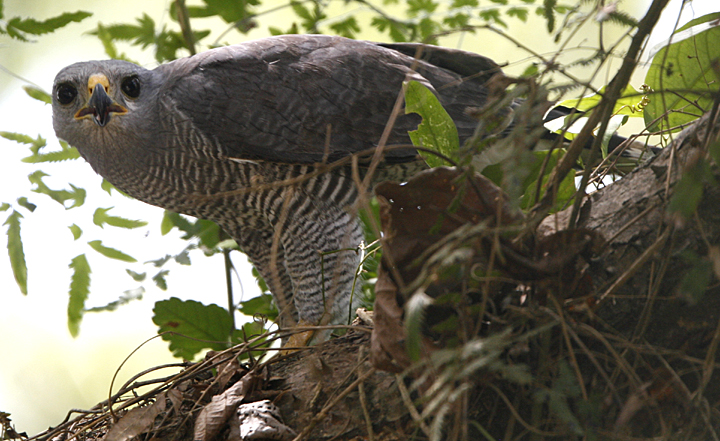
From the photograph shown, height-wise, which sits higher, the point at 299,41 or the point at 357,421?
A: the point at 299,41

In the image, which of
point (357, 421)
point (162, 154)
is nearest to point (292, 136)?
point (162, 154)

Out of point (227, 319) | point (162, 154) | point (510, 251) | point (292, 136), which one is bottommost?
point (227, 319)

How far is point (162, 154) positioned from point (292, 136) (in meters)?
0.57

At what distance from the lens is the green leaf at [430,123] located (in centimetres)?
141

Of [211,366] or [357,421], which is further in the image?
[211,366]

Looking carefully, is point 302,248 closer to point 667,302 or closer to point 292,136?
point 292,136

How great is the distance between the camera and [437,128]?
1.42m

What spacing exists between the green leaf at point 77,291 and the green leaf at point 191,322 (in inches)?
11.9

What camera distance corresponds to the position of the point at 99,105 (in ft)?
7.89

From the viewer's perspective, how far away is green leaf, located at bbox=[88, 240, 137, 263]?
2.20 metres

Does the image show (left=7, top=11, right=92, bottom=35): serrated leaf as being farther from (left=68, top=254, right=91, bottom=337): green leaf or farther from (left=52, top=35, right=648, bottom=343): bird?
(left=68, top=254, right=91, bottom=337): green leaf

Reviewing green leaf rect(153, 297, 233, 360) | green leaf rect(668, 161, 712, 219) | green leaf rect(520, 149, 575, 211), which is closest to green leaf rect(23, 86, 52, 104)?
green leaf rect(153, 297, 233, 360)

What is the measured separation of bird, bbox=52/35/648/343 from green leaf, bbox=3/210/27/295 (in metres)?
0.54

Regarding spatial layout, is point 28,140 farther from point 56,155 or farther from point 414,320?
point 414,320
